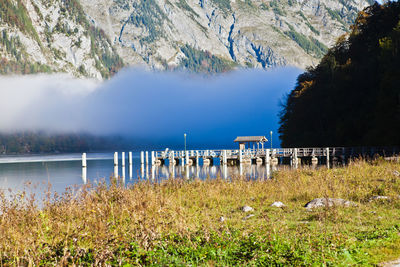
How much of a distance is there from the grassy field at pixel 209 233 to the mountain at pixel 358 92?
1199 inches

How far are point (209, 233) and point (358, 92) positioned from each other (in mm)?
47719

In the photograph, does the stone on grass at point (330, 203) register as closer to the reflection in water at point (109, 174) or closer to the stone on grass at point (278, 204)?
the stone on grass at point (278, 204)

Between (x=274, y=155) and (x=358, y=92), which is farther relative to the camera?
(x=274, y=155)

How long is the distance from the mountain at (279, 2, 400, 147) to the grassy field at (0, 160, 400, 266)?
99.9 feet

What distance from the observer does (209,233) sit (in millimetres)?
7582

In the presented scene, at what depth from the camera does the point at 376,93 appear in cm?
4484

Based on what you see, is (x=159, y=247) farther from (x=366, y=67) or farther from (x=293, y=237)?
(x=366, y=67)

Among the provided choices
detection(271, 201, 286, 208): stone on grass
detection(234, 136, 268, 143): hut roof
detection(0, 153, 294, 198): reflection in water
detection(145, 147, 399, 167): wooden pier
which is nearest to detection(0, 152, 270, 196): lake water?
detection(0, 153, 294, 198): reflection in water

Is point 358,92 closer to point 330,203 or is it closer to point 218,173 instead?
point 218,173

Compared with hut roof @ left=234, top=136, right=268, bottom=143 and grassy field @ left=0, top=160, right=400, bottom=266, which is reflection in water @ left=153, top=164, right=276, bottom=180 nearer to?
grassy field @ left=0, top=160, right=400, bottom=266

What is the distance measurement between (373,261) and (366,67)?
45857mm

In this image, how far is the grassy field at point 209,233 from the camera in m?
6.32

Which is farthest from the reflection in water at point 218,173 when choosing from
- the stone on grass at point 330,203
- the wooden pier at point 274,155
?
the wooden pier at point 274,155

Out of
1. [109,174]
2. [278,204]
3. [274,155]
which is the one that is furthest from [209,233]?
[274,155]
